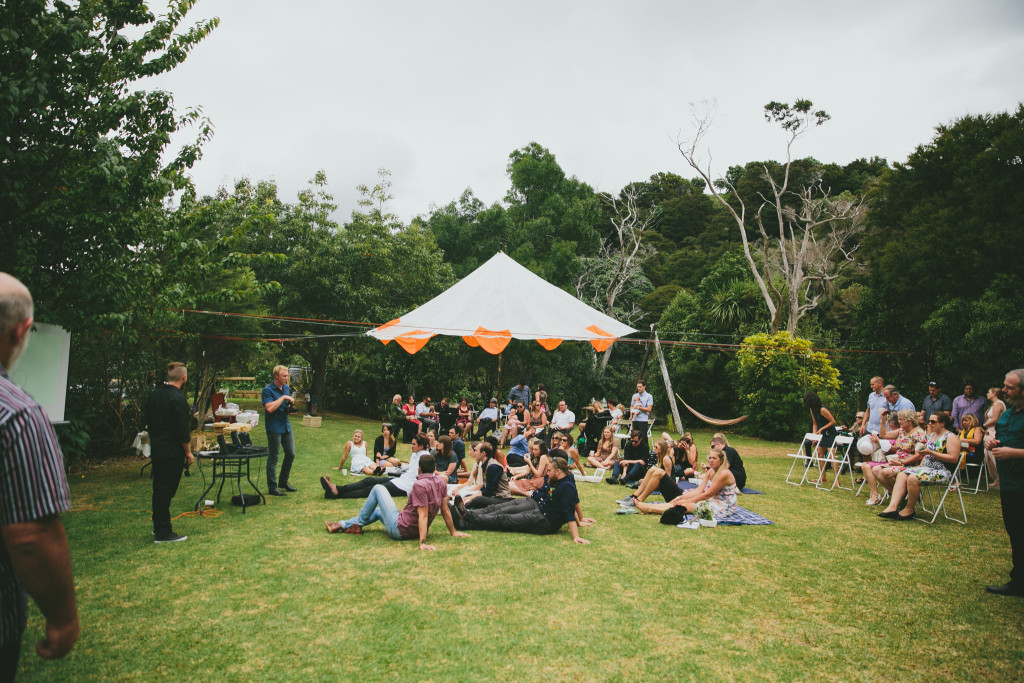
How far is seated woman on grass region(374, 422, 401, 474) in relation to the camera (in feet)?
28.4

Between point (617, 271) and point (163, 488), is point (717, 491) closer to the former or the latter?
point (163, 488)

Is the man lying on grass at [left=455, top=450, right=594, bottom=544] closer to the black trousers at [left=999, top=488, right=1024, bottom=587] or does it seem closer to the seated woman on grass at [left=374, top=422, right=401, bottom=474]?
the seated woman on grass at [left=374, top=422, right=401, bottom=474]

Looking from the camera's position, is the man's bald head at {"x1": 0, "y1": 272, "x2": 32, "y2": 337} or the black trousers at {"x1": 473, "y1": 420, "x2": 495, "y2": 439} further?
the black trousers at {"x1": 473, "y1": 420, "x2": 495, "y2": 439}

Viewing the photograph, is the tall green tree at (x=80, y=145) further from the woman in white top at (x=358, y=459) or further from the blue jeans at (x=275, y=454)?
the woman in white top at (x=358, y=459)

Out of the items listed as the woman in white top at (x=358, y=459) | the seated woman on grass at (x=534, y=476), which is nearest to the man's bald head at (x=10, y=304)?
the seated woman on grass at (x=534, y=476)

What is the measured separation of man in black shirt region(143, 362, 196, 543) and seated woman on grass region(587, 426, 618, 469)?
6.56 m

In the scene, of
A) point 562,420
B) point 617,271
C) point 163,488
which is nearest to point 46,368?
point 163,488

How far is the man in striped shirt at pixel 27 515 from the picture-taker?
1256 millimetres

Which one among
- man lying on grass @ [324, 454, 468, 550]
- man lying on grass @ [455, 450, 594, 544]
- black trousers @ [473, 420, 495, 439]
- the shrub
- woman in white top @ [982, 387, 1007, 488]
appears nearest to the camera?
man lying on grass @ [324, 454, 468, 550]

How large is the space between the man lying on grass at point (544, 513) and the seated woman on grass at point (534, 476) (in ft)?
4.59

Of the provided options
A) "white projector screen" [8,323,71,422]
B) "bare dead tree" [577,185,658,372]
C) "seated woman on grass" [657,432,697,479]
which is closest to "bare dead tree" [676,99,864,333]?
"bare dead tree" [577,185,658,372]

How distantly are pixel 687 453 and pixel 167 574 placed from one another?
7.08 meters

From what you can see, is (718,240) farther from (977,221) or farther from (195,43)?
(195,43)

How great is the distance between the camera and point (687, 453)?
9.00 meters
